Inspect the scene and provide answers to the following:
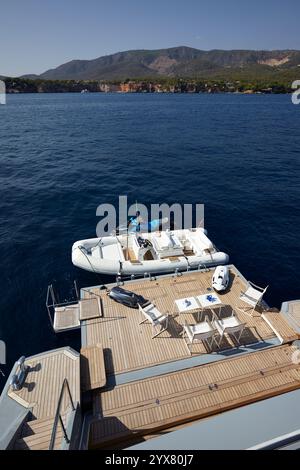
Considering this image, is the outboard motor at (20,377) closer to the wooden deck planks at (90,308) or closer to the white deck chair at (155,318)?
the wooden deck planks at (90,308)

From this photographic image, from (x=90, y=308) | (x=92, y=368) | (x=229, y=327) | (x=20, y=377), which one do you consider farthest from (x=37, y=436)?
(x=229, y=327)

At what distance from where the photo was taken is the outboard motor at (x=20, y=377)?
11.7 m

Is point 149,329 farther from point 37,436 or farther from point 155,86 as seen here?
point 155,86

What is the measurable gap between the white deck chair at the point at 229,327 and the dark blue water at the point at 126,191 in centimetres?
671

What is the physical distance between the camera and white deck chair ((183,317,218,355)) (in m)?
14.1

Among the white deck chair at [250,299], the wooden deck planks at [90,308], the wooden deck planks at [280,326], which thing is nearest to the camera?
the wooden deck planks at [280,326]

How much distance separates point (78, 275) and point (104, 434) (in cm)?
1296

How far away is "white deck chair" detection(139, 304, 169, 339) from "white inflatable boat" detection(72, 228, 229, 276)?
5.45 meters

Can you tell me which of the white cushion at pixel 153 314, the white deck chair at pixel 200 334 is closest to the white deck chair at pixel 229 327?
the white deck chair at pixel 200 334

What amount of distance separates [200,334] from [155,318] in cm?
263

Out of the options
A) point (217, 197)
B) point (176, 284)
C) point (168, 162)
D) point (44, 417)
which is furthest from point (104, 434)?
point (168, 162)

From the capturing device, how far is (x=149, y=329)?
51.6 feet

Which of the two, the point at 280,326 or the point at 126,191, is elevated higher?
the point at 126,191

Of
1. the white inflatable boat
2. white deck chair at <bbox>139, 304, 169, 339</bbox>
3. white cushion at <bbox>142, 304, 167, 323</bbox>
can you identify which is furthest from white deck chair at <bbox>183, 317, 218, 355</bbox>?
the white inflatable boat
